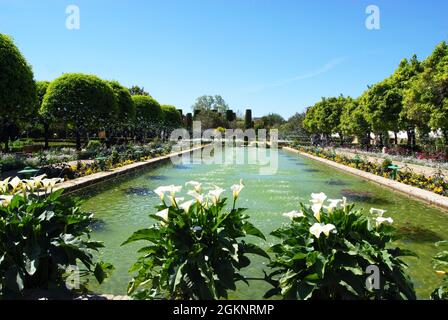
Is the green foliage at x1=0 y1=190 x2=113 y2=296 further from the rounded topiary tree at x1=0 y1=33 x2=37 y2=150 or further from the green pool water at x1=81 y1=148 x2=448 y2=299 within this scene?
the rounded topiary tree at x1=0 y1=33 x2=37 y2=150

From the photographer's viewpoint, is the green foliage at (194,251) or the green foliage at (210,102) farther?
the green foliage at (210,102)

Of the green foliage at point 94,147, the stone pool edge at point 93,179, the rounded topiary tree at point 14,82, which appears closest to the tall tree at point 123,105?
the green foliage at point 94,147

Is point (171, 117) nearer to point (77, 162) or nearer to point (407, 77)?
point (407, 77)

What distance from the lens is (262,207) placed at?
9305mm

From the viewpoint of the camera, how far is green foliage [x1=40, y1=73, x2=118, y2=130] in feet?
71.2

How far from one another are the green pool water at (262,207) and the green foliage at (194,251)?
3.03 ft

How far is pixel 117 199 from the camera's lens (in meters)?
10.0

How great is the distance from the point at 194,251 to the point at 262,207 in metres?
6.13

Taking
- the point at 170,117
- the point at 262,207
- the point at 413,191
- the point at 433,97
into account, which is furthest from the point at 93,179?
the point at 170,117

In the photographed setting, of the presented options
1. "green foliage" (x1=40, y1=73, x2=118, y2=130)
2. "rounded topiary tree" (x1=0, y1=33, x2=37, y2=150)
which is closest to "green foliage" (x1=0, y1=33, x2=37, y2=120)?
"rounded topiary tree" (x1=0, y1=33, x2=37, y2=150)

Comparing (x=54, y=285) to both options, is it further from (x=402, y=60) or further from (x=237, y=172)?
(x=402, y=60)

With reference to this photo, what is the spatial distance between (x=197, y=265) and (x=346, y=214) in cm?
141

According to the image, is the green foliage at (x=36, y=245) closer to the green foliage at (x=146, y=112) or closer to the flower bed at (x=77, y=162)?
the flower bed at (x=77, y=162)

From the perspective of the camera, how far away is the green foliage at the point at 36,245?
340 cm
